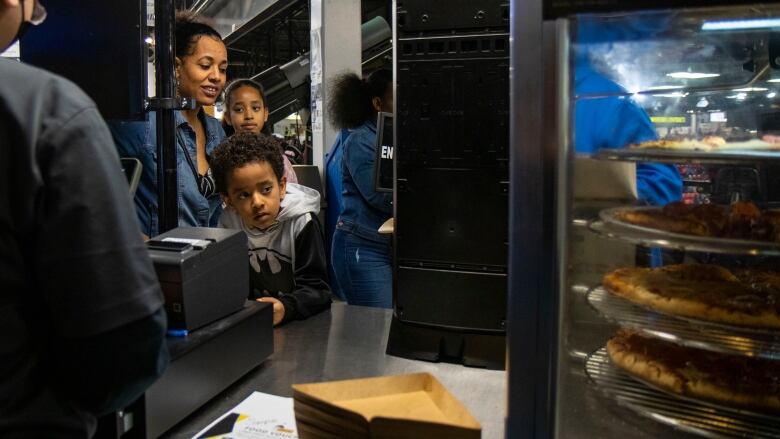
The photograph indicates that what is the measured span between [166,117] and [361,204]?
156cm

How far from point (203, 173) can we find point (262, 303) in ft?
3.87

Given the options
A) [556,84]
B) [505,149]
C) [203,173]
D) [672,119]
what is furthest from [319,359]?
[203,173]

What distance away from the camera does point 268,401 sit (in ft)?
3.41

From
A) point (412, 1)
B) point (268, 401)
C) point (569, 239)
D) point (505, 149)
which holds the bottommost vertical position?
point (268, 401)

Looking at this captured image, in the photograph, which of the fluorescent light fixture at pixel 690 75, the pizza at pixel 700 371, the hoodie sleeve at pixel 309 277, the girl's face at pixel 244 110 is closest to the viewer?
the pizza at pixel 700 371

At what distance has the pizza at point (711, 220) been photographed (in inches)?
36.7

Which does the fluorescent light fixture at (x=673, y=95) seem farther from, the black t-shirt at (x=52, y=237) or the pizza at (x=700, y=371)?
the black t-shirt at (x=52, y=237)

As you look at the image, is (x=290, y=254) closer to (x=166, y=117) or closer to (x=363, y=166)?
(x=166, y=117)

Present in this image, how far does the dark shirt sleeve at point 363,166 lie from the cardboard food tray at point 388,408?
1979 millimetres

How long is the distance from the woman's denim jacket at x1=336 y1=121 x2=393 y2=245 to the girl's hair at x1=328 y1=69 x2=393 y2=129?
108mm

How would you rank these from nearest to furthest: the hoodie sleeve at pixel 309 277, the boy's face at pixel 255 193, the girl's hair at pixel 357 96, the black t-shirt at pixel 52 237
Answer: the black t-shirt at pixel 52 237 → the hoodie sleeve at pixel 309 277 → the boy's face at pixel 255 193 → the girl's hair at pixel 357 96

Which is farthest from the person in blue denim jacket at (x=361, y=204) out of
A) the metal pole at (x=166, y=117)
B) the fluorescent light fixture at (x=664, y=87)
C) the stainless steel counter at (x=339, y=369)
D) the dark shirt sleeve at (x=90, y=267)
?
the dark shirt sleeve at (x=90, y=267)

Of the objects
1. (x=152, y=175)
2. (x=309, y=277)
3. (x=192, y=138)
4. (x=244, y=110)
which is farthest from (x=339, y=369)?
(x=244, y=110)

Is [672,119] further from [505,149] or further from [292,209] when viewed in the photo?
[292,209]
